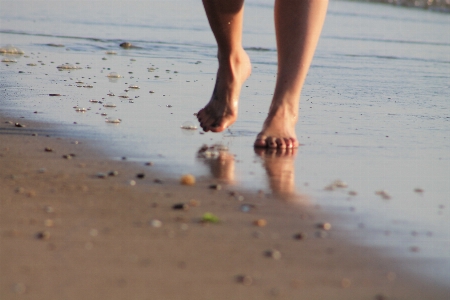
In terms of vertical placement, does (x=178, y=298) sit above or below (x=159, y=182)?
above

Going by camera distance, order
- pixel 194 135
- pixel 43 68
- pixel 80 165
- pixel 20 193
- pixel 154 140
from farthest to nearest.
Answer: pixel 43 68, pixel 194 135, pixel 154 140, pixel 80 165, pixel 20 193

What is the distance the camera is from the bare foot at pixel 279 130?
124 inches

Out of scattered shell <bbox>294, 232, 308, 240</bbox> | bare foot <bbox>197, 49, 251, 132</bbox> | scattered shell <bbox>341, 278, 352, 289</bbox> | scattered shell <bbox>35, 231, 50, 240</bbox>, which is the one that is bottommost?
bare foot <bbox>197, 49, 251, 132</bbox>

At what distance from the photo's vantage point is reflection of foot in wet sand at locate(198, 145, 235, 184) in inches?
102

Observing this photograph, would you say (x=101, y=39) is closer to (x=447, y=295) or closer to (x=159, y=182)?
(x=159, y=182)

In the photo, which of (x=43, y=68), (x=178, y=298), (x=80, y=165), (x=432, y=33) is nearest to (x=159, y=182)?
(x=80, y=165)

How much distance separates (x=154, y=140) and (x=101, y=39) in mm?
4544

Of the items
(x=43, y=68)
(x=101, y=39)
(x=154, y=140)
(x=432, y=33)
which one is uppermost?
(x=154, y=140)

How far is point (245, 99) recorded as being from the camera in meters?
4.39

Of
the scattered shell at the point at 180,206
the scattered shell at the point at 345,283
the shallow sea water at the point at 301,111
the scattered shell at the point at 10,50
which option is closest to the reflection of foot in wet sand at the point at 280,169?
the shallow sea water at the point at 301,111

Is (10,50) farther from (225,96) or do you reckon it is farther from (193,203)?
(193,203)

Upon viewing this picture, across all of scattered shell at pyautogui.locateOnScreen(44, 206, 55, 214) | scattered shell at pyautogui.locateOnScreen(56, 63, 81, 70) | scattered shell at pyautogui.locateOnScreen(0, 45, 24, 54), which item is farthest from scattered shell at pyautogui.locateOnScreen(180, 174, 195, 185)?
scattered shell at pyautogui.locateOnScreen(0, 45, 24, 54)

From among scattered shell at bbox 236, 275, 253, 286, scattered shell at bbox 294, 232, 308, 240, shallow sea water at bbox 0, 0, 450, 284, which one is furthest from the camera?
shallow sea water at bbox 0, 0, 450, 284

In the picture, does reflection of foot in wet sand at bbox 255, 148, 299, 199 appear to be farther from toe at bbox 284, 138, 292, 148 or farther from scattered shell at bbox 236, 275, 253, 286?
scattered shell at bbox 236, 275, 253, 286
